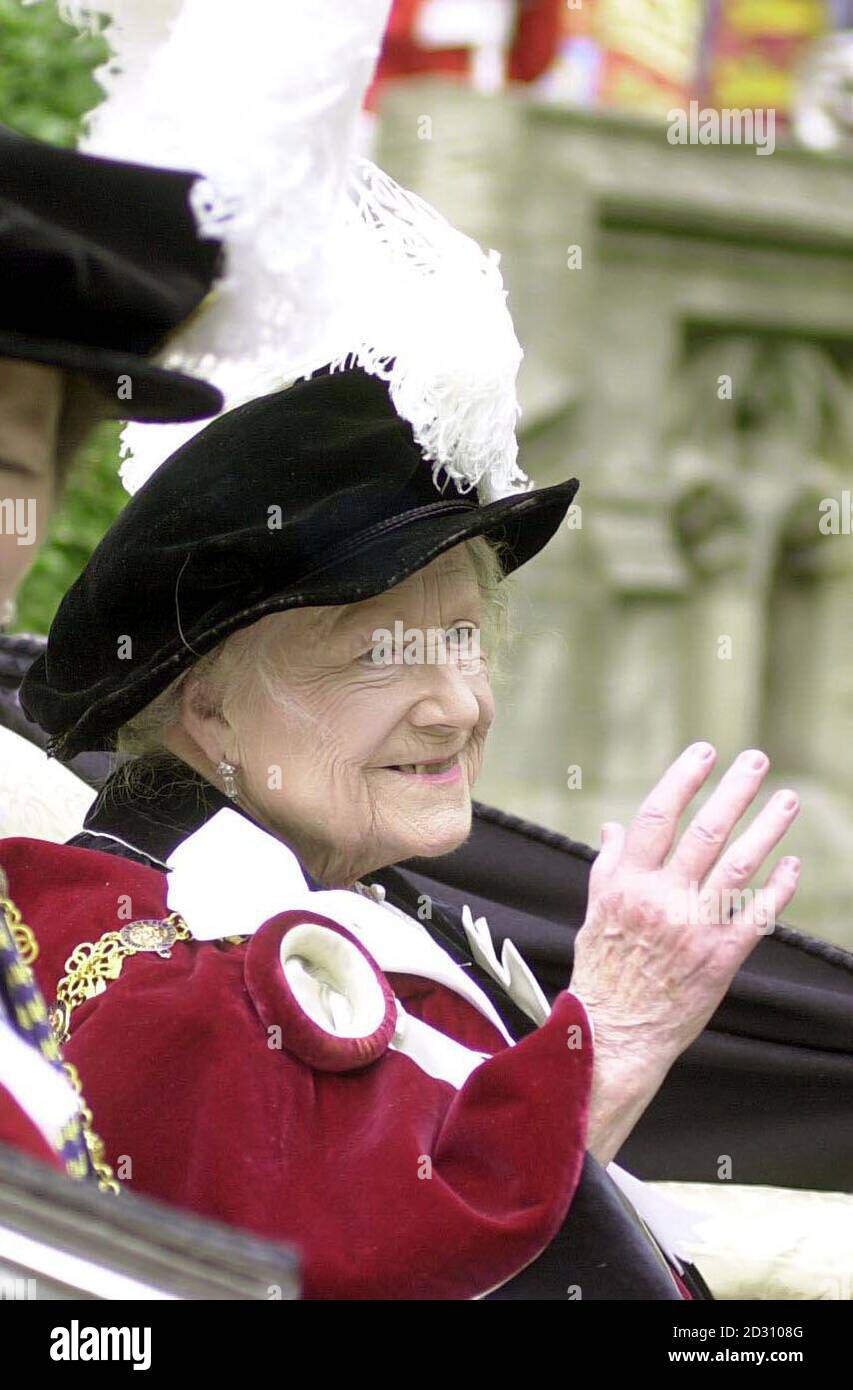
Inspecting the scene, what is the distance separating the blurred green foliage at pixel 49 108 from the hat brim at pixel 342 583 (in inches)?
68.9

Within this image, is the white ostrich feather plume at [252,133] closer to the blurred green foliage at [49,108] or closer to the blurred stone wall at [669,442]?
Result: the blurred green foliage at [49,108]

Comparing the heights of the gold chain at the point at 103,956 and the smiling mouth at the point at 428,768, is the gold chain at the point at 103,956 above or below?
below

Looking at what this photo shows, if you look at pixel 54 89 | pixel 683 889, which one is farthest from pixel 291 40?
pixel 54 89

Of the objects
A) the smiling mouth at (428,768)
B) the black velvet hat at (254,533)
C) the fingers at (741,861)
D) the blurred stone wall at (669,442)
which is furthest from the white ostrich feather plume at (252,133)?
the blurred stone wall at (669,442)

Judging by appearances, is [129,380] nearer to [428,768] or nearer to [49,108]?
[428,768]

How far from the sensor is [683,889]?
76.4 inches

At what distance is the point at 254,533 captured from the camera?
6.24ft

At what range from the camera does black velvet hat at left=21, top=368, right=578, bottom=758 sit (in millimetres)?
1931

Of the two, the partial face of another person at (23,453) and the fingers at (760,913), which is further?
the fingers at (760,913)

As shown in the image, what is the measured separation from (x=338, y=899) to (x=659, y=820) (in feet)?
1.15

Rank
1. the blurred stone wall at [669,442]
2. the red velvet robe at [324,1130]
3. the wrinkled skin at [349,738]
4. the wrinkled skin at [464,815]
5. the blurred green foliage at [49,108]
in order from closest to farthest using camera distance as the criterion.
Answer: the red velvet robe at [324,1130] < the wrinkled skin at [464,815] < the wrinkled skin at [349,738] < the blurred green foliage at [49,108] < the blurred stone wall at [669,442]

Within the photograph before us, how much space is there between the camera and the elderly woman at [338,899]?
5.39 feet
